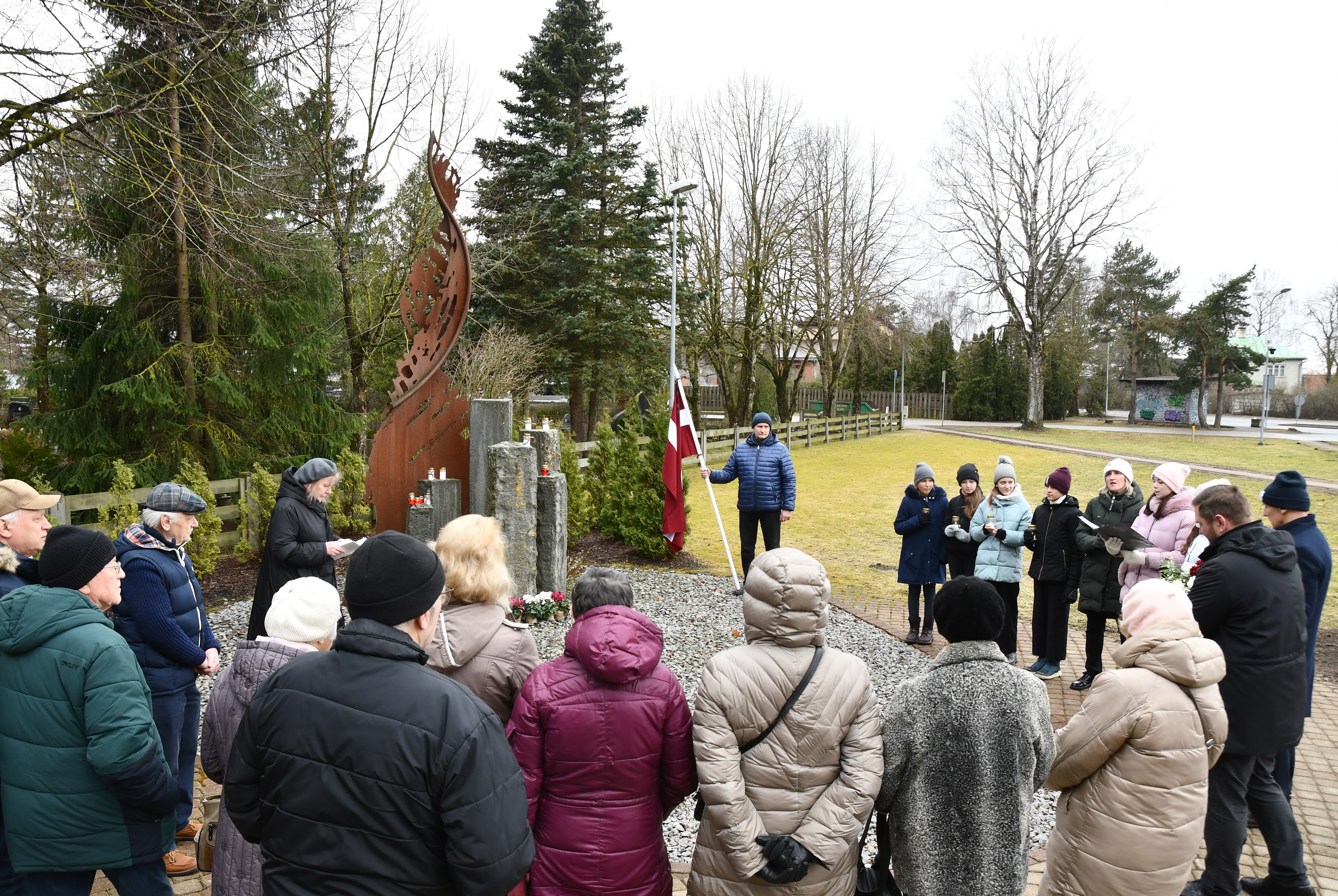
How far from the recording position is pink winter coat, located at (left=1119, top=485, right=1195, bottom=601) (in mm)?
5145

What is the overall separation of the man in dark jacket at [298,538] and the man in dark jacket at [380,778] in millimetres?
3335

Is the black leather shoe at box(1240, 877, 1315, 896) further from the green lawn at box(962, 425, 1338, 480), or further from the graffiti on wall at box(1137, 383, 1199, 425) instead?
the graffiti on wall at box(1137, 383, 1199, 425)

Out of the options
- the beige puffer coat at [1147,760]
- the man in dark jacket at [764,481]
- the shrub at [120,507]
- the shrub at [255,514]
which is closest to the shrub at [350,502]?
the shrub at [255,514]

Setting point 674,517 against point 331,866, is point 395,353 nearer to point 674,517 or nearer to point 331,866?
point 674,517

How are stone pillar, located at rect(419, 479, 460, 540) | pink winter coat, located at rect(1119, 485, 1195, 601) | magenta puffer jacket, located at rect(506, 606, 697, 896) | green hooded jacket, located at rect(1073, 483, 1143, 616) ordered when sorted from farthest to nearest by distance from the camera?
stone pillar, located at rect(419, 479, 460, 540) → green hooded jacket, located at rect(1073, 483, 1143, 616) → pink winter coat, located at rect(1119, 485, 1195, 601) → magenta puffer jacket, located at rect(506, 606, 697, 896)

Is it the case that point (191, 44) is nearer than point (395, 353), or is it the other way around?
point (191, 44)

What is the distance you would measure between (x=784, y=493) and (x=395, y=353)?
1052 centimetres

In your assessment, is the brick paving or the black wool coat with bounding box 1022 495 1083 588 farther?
the black wool coat with bounding box 1022 495 1083 588

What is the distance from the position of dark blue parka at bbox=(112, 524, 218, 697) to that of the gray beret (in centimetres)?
135

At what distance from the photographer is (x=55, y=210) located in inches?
301

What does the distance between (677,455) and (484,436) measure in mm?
2288

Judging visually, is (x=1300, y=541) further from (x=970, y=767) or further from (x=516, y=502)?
(x=516, y=502)

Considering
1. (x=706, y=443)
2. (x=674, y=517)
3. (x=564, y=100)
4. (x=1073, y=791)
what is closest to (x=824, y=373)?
(x=706, y=443)

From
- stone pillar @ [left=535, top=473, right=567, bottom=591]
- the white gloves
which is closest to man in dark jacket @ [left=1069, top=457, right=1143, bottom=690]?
the white gloves
